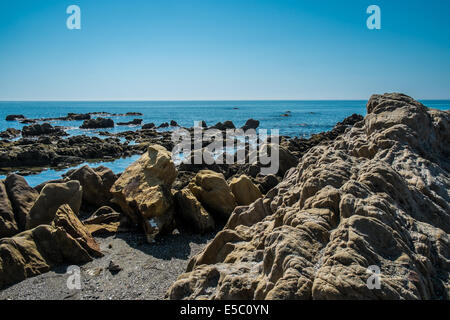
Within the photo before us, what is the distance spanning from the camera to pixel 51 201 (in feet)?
47.6

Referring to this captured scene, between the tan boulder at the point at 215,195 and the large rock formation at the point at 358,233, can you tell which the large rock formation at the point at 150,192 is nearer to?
the tan boulder at the point at 215,195

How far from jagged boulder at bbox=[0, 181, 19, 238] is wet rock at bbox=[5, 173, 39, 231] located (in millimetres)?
253

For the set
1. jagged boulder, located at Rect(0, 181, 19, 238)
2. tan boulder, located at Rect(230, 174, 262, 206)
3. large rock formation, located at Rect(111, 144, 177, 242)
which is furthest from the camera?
tan boulder, located at Rect(230, 174, 262, 206)

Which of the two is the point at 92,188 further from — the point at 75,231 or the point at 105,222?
the point at 75,231

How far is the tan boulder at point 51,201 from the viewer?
13969mm

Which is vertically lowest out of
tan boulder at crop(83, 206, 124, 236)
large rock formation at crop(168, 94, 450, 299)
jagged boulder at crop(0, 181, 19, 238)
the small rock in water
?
the small rock in water

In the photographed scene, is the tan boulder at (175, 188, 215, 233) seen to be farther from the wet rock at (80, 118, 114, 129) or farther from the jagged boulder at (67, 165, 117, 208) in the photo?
the wet rock at (80, 118, 114, 129)

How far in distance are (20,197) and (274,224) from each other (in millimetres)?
13322

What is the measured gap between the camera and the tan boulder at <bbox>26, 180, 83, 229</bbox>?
1397cm

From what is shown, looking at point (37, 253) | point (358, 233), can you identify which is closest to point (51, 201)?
point (37, 253)

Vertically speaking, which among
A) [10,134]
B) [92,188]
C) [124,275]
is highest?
[10,134]

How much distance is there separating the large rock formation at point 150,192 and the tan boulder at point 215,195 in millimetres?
1699

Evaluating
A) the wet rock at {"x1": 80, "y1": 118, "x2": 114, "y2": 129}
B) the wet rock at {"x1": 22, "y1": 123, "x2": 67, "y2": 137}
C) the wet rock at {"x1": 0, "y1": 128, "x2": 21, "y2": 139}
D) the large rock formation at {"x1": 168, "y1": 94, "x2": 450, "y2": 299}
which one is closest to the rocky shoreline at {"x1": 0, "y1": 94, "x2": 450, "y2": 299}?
the large rock formation at {"x1": 168, "y1": 94, "x2": 450, "y2": 299}
